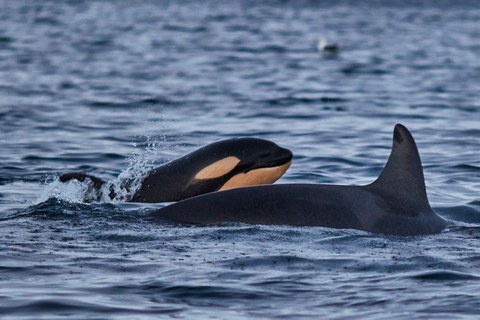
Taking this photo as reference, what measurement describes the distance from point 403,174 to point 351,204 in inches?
26.1

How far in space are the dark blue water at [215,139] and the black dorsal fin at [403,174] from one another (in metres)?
0.51

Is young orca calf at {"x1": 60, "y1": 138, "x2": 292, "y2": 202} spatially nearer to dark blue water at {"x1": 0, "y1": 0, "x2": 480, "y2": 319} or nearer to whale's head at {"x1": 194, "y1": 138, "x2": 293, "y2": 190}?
whale's head at {"x1": 194, "y1": 138, "x2": 293, "y2": 190}

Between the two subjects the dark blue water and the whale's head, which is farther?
the whale's head

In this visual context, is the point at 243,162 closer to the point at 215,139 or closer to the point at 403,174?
the point at 403,174

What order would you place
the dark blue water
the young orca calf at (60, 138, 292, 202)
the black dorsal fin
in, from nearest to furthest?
the dark blue water → the black dorsal fin → the young orca calf at (60, 138, 292, 202)

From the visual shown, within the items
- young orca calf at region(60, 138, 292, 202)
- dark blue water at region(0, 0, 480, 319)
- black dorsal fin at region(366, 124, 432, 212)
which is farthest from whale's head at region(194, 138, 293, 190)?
black dorsal fin at region(366, 124, 432, 212)

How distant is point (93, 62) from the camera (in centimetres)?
2909


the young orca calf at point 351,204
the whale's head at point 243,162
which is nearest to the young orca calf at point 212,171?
the whale's head at point 243,162

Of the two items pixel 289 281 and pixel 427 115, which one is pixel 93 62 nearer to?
pixel 427 115

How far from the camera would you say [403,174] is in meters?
8.10

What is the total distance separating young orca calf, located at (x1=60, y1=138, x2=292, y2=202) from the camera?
998 centimetres

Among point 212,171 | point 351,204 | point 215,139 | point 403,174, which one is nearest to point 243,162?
point 212,171

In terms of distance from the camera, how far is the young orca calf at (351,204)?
8.12 m

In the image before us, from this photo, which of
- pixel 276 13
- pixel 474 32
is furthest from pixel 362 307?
pixel 276 13
